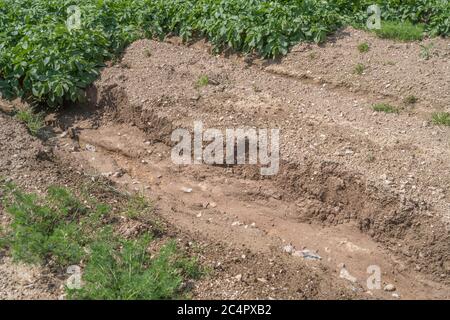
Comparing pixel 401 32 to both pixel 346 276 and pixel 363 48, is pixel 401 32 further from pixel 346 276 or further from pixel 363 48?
pixel 346 276

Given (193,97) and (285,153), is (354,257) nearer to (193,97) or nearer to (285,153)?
(285,153)

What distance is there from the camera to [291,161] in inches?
217

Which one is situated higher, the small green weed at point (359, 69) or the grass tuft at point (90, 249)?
the small green weed at point (359, 69)

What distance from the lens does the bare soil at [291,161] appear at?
15.5 feet

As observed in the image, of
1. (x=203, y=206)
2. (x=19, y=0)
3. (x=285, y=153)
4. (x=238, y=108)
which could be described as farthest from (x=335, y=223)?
(x=19, y=0)

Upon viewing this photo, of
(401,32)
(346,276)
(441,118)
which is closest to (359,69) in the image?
(401,32)

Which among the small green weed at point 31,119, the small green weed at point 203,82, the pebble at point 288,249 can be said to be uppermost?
the small green weed at point 203,82

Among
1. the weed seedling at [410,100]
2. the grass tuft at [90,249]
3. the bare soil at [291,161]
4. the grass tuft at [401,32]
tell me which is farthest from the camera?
the grass tuft at [401,32]

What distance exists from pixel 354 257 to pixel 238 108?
6.89 ft

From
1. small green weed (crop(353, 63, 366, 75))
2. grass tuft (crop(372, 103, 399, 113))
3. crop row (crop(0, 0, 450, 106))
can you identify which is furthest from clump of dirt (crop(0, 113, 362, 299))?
small green weed (crop(353, 63, 366, 75))

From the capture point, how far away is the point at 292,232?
5.18m

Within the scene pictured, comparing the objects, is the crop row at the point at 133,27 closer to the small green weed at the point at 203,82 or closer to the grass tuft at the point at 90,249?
the small green weed at the point at 203,82

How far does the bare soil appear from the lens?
15.5 ft

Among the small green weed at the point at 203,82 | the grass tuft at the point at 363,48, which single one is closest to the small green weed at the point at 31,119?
the small green weed at the point at 203,82
